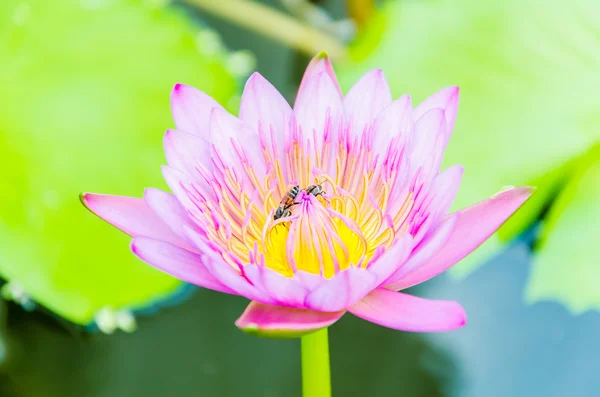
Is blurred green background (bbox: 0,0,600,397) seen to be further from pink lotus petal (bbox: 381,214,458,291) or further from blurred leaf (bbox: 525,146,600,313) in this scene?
pink lotus petal (bbox: 381,214,458,291)

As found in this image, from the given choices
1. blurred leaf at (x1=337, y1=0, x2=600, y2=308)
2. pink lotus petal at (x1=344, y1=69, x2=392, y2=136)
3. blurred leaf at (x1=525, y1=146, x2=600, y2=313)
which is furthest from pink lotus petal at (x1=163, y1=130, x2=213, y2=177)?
blurred leaf at (x1=525, y1=146, x2=600, y2=313)

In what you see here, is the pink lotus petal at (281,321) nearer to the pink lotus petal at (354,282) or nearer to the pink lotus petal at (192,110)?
the pink lotus petal at (354,282)

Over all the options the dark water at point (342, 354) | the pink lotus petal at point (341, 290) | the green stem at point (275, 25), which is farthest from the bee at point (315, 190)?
the green stem at point (275, 25)

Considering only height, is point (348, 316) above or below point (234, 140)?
below

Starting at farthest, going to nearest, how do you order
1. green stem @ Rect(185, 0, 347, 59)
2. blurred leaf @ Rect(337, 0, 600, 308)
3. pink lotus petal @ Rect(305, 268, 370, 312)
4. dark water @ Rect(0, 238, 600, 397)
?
green stem @ Rect(185, 0, 347, 59) < blurred leaf @ Rect(337, 0, 600, 308) < dark water @ Rect(0, 238, 600, 397) < pink lotus petal @ Rect(305, 268, 370, 312)

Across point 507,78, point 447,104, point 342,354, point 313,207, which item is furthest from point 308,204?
point 507,78

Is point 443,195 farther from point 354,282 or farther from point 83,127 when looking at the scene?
point 83,127
